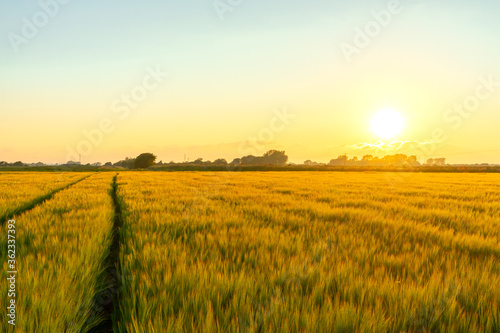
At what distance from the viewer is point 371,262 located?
9.38 feet

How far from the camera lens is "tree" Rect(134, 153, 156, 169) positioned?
95312mm

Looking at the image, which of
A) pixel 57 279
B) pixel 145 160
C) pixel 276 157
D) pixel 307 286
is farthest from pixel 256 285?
pixel 276 157

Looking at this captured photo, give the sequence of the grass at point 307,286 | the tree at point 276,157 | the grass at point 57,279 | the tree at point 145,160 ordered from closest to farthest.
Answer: the grass at point 307,286 → the grass at point 57,279 → the tree at point 145,160 → the tree at point 276,157

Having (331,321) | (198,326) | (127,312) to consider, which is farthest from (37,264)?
(331,321)

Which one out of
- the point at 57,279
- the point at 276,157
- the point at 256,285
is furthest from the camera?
the point at 276,157

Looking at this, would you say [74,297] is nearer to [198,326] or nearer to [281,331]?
[198,326]

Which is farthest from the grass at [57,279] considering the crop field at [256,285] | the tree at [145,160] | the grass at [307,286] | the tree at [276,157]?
the tree at [276,157]

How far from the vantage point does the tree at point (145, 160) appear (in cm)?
9531

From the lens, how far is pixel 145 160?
314 ft

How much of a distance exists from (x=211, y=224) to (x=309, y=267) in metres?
2.39

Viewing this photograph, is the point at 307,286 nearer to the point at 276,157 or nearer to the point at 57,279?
the point at 57,279

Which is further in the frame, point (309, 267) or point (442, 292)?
point (309, 267)

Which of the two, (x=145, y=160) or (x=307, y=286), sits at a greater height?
(x=145, y=160)

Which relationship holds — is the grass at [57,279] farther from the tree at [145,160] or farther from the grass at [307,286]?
the tree at [145,160]
